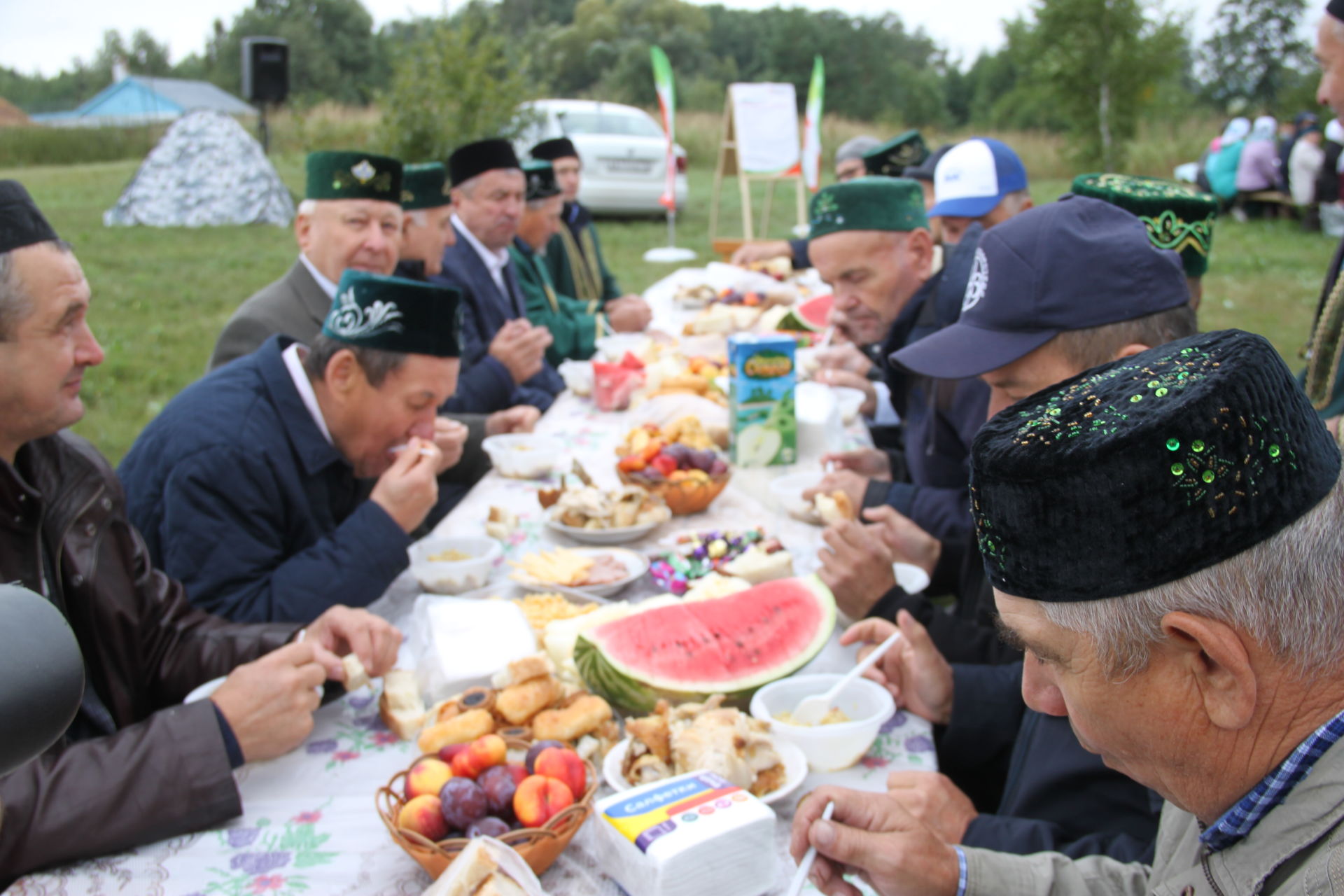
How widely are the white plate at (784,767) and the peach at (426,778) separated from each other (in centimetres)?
28

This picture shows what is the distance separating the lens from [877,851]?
54.5 inches

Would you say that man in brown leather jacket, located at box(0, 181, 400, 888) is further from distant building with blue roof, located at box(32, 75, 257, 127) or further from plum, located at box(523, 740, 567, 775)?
distant building with blue roof, located at box(32, 75, 257, 127)

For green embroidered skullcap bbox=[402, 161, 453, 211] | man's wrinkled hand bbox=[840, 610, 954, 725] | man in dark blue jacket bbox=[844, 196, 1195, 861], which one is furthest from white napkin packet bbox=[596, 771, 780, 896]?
green embroidered skullcap bbox=[402, 161, 453, 211]

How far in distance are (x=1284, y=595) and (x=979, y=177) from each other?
380cm

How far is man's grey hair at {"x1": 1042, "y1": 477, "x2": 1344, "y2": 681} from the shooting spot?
33.0 inches

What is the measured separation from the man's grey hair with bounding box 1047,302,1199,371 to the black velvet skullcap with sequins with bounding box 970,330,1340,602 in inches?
39.1

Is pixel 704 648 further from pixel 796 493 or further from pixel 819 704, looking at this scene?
pixel 796 493

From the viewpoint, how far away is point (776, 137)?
455 inches

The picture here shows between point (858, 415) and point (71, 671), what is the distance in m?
4.10

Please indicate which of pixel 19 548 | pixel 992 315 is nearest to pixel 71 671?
pixel 19 548

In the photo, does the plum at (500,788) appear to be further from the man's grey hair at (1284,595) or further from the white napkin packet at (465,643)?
the man's grey hair at (1284,595)

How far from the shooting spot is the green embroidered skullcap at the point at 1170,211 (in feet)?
8.05

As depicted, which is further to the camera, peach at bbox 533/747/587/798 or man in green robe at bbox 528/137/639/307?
man in green robe at bbox 528/137/639/307

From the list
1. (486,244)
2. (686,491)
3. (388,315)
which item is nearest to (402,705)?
(388,315)
